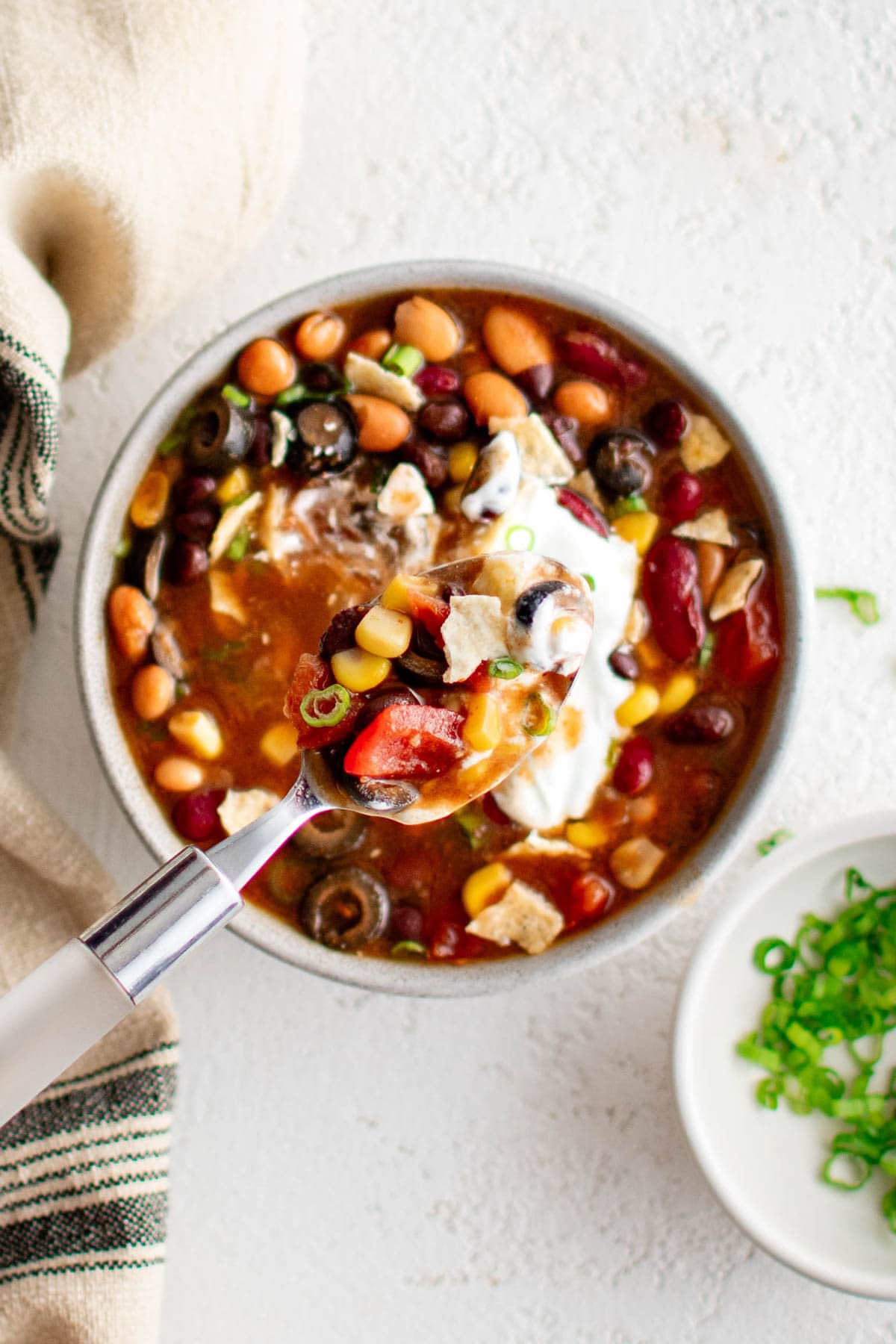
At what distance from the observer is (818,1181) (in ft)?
9.09

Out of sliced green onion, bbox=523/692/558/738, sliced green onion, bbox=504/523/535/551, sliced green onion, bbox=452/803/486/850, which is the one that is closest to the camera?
sliced green onion, bbox=523/692/558/738

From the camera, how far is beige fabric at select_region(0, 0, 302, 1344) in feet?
7.79

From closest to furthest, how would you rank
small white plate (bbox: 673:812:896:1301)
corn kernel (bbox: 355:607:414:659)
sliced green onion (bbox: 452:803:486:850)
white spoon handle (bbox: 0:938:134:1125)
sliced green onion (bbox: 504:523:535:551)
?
white spoon handle (bbox: 0:938:134:1125) → corn kernel (bbox: 355:607:414:659) → sliced green onion (bbox: 504:523:535:551) → sliced green onion (bbox: 452:803:486:850) → small white plate (bbox: 673:812:896:1301)

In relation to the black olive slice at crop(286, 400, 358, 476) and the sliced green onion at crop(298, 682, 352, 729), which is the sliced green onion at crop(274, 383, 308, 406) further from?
the sliced green onion at crop(298, 682, 352, 729)

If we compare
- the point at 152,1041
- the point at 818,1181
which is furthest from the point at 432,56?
the point at 818,1181

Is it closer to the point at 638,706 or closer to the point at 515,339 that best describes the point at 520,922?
the point at 638,706

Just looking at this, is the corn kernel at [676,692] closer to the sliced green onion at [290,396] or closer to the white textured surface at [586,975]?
the white textured surface at [586,975]

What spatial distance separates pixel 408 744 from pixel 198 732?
0.69m

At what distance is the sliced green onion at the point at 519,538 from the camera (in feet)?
8.13

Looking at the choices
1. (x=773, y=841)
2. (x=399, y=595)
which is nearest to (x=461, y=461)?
(x=399, y=595)

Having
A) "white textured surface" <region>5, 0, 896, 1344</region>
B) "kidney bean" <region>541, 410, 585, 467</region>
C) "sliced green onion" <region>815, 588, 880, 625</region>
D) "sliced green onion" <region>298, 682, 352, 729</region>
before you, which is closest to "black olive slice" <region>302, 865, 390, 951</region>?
"white textured surface" <region>5, 0, 896, 1344</region>

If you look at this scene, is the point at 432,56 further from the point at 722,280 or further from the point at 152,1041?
the point at 152,1041

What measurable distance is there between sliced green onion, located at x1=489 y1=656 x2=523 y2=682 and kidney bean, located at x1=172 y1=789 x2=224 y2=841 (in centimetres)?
82

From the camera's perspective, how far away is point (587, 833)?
8.48ft
